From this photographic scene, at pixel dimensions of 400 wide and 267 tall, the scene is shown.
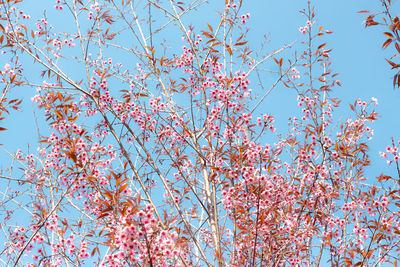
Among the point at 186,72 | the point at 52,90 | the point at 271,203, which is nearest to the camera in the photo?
the point at 271,203


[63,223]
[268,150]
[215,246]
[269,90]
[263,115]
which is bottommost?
[215,246]

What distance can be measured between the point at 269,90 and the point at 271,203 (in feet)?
4.33

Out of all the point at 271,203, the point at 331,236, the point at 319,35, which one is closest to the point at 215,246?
the point at 271,203

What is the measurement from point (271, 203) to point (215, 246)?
29.1 inches

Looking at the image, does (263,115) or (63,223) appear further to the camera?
(263,115)

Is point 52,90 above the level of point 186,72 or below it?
below

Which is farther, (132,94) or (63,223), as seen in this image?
(132,94)

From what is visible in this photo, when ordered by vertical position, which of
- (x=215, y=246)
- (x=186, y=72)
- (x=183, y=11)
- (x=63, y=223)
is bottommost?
(x=215, y=246)

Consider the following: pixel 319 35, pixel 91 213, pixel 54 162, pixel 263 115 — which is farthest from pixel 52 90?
pixel 319 35

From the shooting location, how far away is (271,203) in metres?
3.68

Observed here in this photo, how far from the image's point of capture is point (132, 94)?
169 inches

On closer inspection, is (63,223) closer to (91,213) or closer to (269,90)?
(91,213)

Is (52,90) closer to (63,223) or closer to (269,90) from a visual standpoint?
(63,223)

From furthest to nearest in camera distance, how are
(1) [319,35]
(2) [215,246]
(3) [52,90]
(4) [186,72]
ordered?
1. (4) [186,72]
2. (1) [319,35]
3. (3) [52,90]
4. (2) [215,246]
